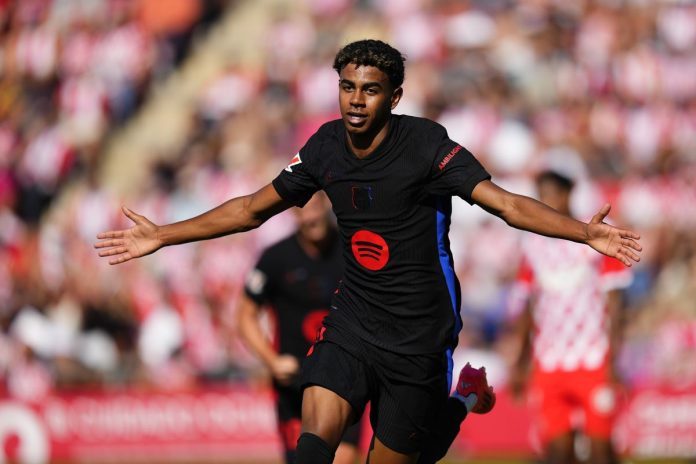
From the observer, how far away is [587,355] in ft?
34.2

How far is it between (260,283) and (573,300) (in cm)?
285

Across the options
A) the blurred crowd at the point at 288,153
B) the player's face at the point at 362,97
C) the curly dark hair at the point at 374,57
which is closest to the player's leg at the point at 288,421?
the player's face at the point at 362,97

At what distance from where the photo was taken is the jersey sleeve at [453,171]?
632 cm

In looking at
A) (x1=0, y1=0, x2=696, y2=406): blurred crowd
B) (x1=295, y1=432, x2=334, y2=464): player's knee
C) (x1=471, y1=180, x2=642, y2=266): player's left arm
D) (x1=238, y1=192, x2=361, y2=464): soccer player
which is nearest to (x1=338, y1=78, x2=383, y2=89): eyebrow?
(x1=471, y1=180, x2=642, y2=266): player's left arm

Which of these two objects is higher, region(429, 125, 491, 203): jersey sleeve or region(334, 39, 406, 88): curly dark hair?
region(334, 39, 406, 88): curly dark hair

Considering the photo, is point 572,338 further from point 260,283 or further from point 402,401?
point 402,401

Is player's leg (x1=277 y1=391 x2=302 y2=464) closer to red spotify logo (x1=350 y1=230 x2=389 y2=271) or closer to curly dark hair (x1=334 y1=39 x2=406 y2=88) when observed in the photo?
red spotify logo (x1=350 y1=230 x2=389 y2=271)

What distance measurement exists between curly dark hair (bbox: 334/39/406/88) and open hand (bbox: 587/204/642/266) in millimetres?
1321

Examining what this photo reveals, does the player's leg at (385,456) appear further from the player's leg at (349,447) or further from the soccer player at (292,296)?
the soccer player at (292,296)

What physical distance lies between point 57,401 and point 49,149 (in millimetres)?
5762

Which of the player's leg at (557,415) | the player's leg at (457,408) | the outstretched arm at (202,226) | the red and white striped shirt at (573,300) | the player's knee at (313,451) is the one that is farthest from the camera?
the player's leg at (557,415)

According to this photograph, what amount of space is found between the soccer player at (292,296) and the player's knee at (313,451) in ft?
8.23

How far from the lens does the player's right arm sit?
8.88m

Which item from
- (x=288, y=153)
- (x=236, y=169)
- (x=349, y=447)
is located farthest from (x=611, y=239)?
(x=236, y=169)
